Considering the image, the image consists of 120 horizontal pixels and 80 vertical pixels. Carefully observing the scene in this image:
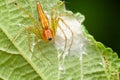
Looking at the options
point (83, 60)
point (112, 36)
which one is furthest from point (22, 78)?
point (112, 36)

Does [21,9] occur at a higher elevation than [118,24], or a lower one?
higher

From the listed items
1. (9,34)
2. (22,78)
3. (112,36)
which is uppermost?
(9,34)

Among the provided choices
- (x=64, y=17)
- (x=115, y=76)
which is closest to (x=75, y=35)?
(x=64, y=17)

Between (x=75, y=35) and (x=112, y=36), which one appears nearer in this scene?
(x=75, y=35)

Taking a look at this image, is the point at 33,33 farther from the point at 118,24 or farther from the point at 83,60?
the point at 118,24

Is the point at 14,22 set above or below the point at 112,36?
above

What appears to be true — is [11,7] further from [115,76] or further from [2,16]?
[115,76]
